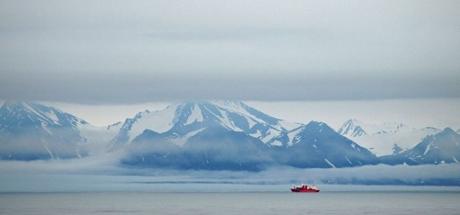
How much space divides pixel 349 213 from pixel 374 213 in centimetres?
530

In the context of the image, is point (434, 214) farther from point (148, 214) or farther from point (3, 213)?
point (3, 213)

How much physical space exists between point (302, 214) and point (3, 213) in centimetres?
5418

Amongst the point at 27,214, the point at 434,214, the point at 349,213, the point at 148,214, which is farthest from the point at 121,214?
the point at 434,214

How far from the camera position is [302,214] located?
17938 cm

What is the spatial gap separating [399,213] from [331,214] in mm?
13799

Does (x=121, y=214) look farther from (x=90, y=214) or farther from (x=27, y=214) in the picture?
(x=27, y=214)

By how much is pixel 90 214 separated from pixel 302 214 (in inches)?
1480

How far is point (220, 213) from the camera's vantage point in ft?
596

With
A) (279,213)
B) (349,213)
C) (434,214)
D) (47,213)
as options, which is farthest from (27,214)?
(434,214)

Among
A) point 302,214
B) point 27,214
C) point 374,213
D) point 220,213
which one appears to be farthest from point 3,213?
point 374,213

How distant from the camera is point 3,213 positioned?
7165 inches

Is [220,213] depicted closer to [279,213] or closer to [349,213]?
[279,213]

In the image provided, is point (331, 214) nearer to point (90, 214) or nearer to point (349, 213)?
point (349, 213)

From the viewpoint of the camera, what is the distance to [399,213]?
183 metres
